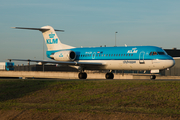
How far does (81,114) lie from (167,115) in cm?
458

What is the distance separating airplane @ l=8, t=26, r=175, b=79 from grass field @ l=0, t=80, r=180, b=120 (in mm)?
10378

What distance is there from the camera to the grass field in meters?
15.6

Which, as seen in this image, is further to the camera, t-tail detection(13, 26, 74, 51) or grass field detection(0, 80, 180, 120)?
t-tail detection(13, 26, 74, 51)

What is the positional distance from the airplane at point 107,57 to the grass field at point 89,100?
1038 centimetres

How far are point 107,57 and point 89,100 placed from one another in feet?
55.4

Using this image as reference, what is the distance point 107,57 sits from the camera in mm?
36000

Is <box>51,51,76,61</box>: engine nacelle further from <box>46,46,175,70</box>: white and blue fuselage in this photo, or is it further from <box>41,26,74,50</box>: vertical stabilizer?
<box>41,26,74,50</box>: vertical stabilizer

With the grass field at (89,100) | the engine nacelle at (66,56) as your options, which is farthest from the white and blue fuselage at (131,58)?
the grass field at (89,100)

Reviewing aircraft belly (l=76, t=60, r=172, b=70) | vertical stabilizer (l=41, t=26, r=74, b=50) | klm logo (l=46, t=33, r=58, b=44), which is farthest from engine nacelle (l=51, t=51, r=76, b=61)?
aircraft belly (l=76, t=60, r=172, b=70)

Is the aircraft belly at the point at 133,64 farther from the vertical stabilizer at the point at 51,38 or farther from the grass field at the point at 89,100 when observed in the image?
the grass field at the point at 89,100

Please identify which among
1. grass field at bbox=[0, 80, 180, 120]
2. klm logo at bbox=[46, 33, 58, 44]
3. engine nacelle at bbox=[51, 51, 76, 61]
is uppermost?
Result: klm logo at bbox=[46, 33, 58, 44]

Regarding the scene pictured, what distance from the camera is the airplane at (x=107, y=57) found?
106 feet

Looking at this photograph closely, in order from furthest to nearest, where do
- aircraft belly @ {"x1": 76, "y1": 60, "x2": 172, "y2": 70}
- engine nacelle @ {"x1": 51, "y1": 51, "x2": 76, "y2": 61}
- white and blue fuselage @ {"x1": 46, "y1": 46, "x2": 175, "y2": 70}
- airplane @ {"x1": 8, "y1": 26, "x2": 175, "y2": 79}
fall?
engine nacelle @ {"x1": 51, "y1": 51, "x2": 76, "y2": 61} → airplane @ {"x1": 8, "y1": 26, "x2": 175, "y2": 79} → white and blue fuselage @ {"x1": 46, "y1": 46, "x2": 175, "y2": 70} → aircraft belly @ {"x1": 76, "y1": 60, "x2": 172, "y2": 70}

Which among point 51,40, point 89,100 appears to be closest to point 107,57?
point 51,40
